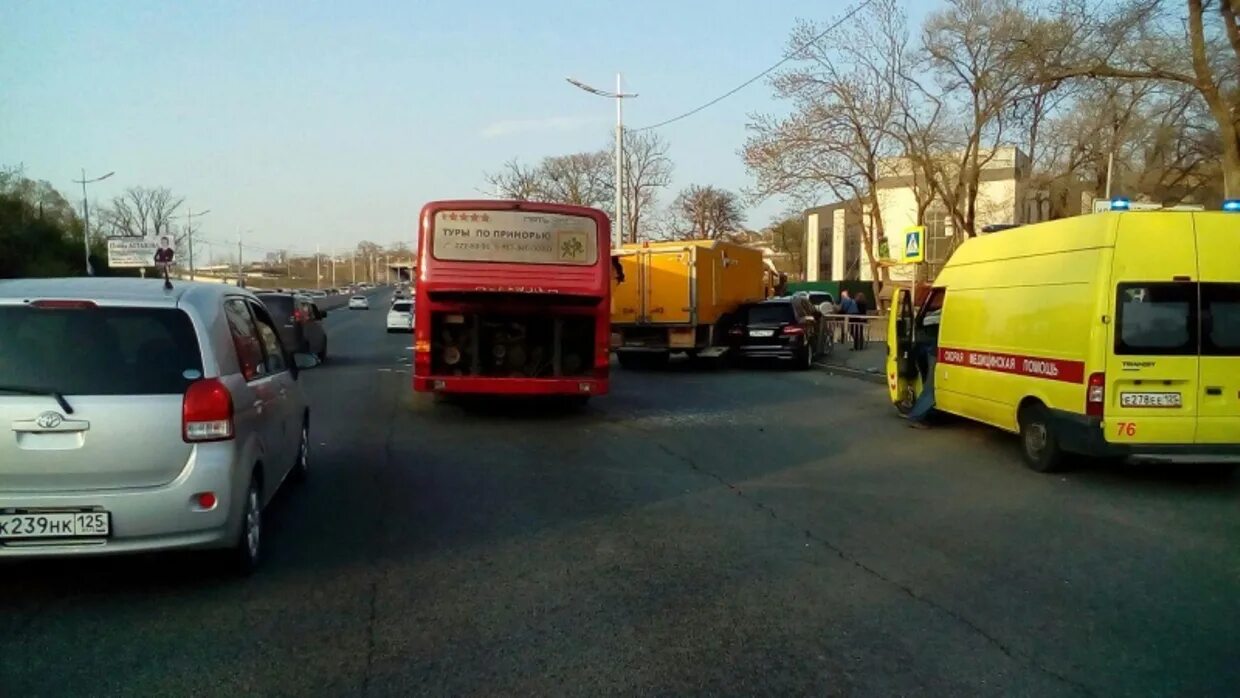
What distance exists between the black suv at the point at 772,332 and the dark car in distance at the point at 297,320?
9860 millimetres

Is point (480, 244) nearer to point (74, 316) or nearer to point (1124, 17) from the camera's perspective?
point (74, 316)

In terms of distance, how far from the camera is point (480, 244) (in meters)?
12.9

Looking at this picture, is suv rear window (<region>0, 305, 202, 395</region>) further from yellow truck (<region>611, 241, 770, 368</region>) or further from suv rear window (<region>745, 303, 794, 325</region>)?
suv rear window (<region>745, 303, 794, 325</region>)

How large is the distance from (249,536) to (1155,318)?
24.6 ft

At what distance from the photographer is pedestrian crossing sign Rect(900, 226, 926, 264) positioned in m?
17.8

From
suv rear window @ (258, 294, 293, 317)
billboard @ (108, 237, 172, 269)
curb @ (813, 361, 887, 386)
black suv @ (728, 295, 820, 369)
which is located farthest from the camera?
billboard @ (108, 237, 172, 269)

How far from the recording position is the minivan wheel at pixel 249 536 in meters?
5.61

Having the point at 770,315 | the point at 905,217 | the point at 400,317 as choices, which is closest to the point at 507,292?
the point at 770,315

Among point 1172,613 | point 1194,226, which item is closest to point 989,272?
point 1194,226

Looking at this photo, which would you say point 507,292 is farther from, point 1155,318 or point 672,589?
point 672,589

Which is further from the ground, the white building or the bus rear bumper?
the white building

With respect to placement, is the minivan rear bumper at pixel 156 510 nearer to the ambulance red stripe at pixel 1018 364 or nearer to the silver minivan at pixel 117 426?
the silver minivan at pixel 117 426

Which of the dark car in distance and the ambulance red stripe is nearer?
the ambulance red stripe

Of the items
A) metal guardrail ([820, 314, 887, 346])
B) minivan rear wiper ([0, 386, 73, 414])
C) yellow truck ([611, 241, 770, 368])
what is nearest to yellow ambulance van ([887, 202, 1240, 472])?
minivan rear wiper ([0, 386, 73, 414])
